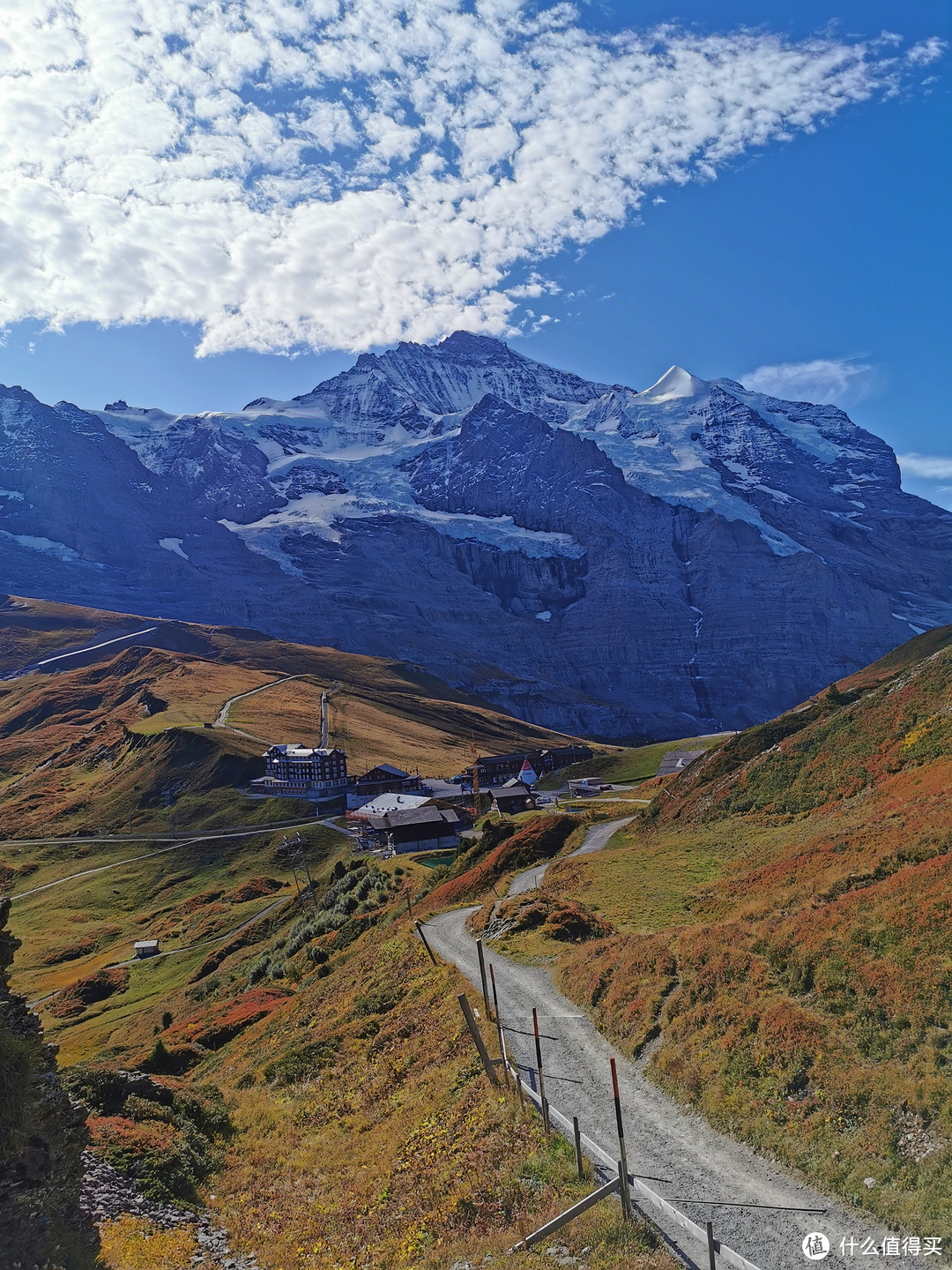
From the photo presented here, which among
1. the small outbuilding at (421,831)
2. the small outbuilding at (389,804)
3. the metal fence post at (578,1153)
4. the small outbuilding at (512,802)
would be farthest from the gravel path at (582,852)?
the small outbuilding at (389,804)

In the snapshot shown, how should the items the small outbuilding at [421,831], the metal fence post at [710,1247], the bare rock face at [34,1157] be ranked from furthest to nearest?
the small outbuilding at [421,831] < the bare rock face at [34,1157] < the metal fence post at [710,1247]

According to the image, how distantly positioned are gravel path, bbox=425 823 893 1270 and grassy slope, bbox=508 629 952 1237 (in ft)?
1.44

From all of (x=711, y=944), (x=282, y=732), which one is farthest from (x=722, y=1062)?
(x=282, y=732)

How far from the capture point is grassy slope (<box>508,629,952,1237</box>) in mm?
13180

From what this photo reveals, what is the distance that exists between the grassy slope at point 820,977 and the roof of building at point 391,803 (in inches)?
2608

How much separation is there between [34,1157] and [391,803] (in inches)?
3634

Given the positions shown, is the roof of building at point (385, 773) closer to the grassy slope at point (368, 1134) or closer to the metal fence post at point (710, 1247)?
the grassy slope at point (368, 1134)

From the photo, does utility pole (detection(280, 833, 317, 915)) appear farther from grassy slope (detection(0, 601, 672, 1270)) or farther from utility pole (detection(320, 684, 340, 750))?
utility pole (detection(320, 684, 340, 750))

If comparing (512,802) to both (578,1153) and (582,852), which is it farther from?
(578,1153)

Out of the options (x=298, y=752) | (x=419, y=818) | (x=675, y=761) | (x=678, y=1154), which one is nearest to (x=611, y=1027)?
(x=678, y=1154)

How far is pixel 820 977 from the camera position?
685 inches

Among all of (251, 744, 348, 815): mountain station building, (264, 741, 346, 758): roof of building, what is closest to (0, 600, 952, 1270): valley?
(251, 744, 348, 815): mountain station building

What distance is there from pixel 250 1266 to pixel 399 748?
144 m

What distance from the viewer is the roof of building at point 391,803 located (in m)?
103
